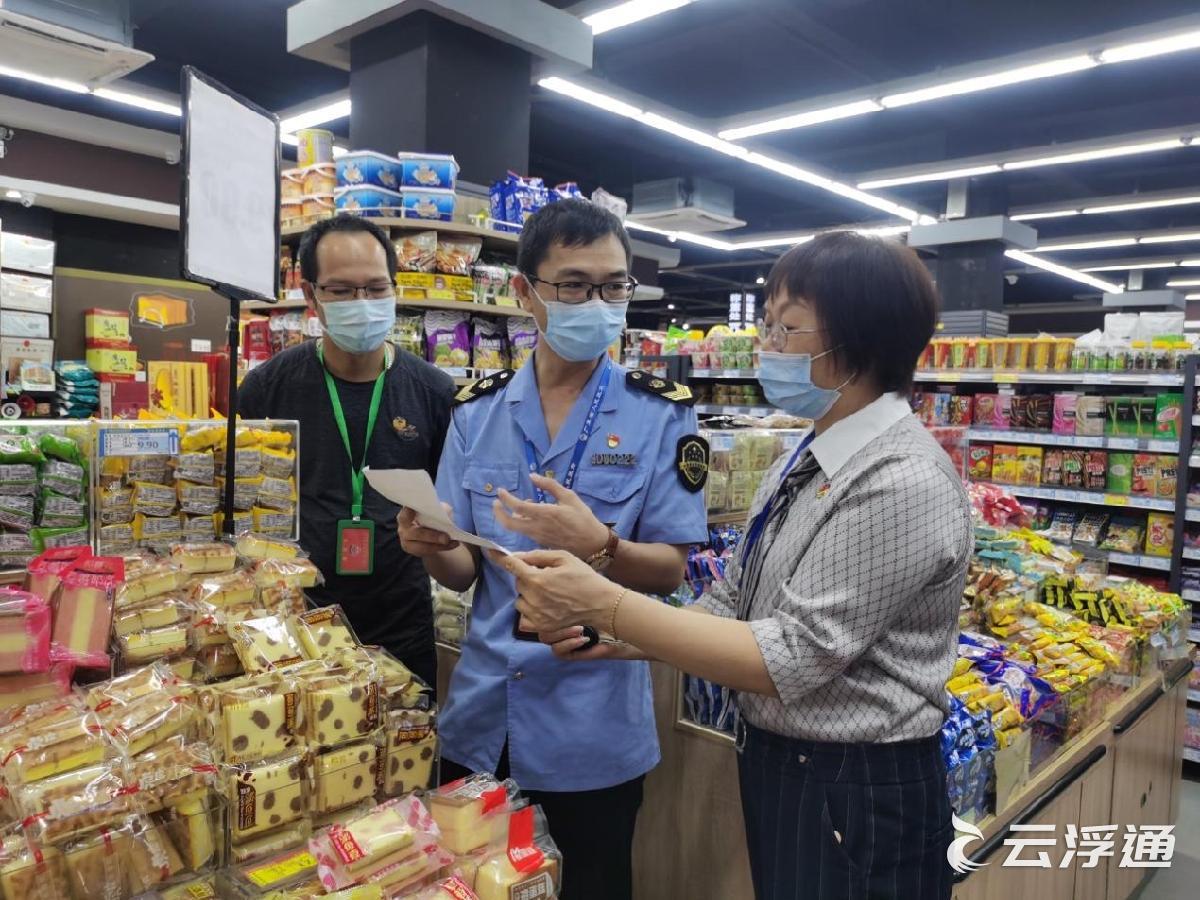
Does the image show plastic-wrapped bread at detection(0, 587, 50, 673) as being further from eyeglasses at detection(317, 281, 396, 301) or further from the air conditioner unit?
the air conditioner unit

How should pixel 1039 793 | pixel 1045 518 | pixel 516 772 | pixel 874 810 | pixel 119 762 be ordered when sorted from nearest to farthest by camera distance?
pixel 119 762, pixel 874 810, pixel 516 772, pixel 1039 793, pixel 1045 518

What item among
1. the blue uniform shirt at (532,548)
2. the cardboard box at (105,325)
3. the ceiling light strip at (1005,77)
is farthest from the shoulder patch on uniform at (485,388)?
the cardboard box at (105,325)

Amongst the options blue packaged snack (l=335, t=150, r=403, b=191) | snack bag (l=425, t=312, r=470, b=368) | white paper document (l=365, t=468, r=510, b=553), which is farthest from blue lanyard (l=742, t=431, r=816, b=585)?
blue packaged snack (l=335, t=150, r=403, b=191)

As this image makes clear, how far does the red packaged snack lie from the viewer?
5.05m

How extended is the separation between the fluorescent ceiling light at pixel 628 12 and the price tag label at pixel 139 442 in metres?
5.00

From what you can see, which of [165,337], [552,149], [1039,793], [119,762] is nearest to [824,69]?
[552,149]

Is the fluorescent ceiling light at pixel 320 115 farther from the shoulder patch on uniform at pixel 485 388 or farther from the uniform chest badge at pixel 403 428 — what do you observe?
the shoulder patch on uniform at pixel 485 388

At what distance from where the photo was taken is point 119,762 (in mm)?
1153

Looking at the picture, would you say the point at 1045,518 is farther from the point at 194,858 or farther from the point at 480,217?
the point at 194,858

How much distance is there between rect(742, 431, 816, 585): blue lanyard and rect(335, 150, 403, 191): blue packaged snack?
3368mm

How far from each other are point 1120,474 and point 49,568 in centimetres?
527

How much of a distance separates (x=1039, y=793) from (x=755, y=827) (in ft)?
4.55

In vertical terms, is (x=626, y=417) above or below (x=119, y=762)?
above

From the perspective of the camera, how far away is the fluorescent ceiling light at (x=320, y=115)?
9.18 m
